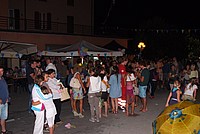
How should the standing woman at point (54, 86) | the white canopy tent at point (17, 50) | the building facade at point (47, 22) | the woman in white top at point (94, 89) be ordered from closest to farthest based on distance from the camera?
the standing woman at point (54, 86), the woman in white top at point (94, 89), the white canopy tent at point (17, 50), the building facade at point (47, 22)

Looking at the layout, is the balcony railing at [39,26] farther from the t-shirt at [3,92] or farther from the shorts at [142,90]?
the t-shirt at [3,92]

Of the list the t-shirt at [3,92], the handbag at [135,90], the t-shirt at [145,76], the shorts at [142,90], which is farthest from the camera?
the handbag at [135,90]

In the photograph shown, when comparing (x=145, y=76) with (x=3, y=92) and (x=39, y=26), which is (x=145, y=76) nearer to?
(x=3, y=92)

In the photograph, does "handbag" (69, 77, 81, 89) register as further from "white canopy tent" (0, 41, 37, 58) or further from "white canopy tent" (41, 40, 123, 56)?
"white canopy tent" (0, 41, 37, 58)

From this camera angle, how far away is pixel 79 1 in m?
32.9

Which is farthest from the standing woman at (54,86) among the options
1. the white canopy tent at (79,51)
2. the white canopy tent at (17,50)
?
the white canopy tent at (17,50)

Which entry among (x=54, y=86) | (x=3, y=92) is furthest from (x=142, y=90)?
(x=3, y=92)

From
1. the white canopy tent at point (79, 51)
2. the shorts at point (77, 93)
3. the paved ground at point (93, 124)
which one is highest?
the white canopy tent at point (79, 51)

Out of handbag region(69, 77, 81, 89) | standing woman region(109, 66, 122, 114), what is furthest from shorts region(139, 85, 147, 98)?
handbag region(69, 77, 81, 89)

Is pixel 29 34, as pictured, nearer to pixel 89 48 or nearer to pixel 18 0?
pixel 18 0

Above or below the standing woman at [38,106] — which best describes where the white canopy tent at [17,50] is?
above

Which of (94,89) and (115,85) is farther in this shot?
(115,85)

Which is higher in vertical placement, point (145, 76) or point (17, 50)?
point (17, 50)

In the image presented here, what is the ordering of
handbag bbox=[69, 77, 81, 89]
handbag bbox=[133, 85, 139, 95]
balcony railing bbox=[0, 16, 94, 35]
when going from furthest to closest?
balcony railing bbox=[0, 16, 94, 35] < handbag bbox=[133, 85, 139, 95] < handbag bbox=[69, 77, 81, 89]
